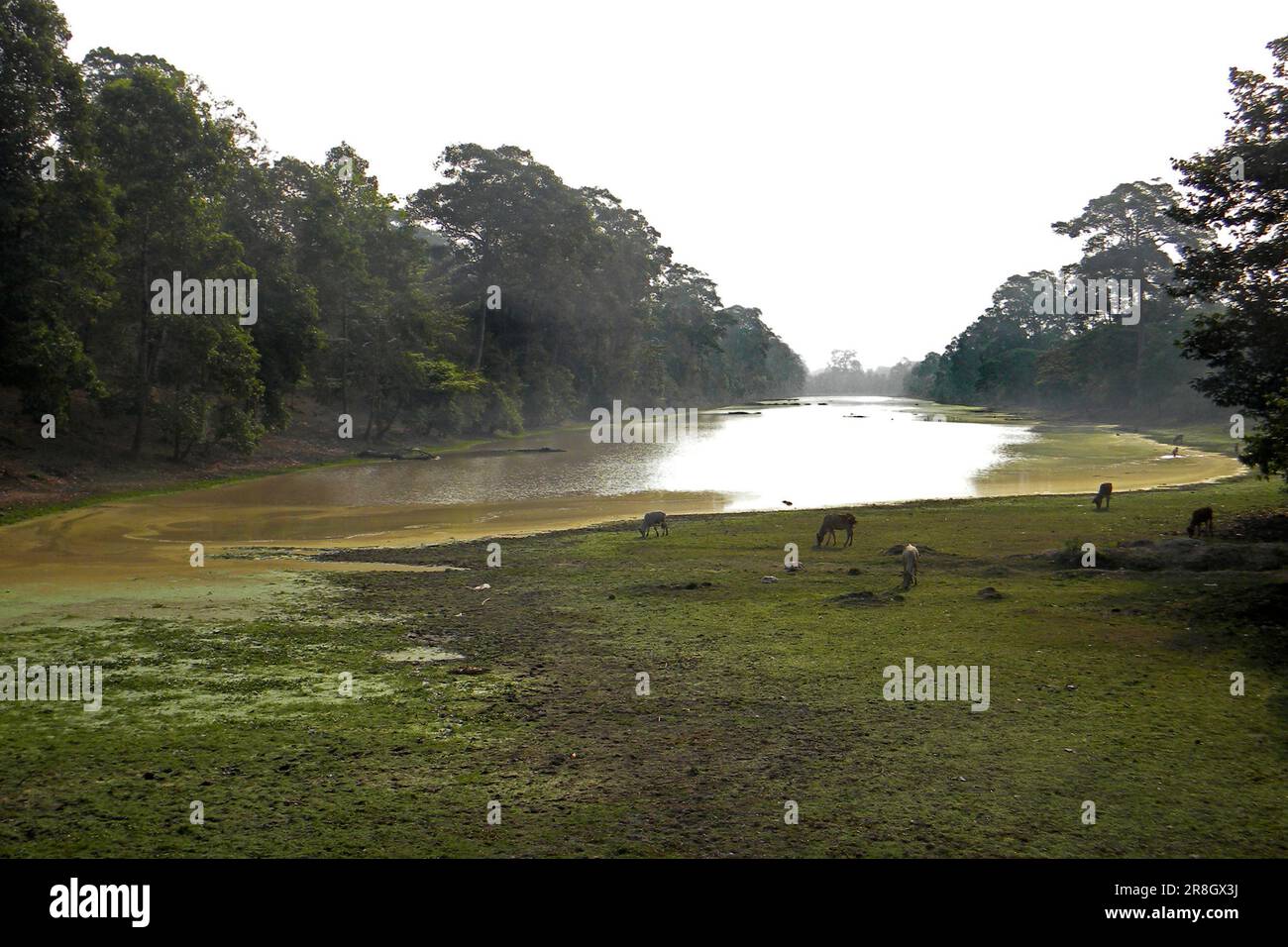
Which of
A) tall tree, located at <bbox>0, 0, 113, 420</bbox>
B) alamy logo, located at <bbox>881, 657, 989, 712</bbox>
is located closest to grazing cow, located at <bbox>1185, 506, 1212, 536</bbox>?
alamy logo, located at <bbox>881, 657, 989, 712</bbox>

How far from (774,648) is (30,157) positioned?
32115mm

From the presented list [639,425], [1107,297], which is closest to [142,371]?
[639,425]

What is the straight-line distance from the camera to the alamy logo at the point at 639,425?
74.9m

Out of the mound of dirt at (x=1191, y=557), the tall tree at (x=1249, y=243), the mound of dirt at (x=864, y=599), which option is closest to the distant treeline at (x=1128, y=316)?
the tall tree at (x=1249, y=243)

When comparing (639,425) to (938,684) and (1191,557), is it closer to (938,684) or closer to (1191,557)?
(1191,557)

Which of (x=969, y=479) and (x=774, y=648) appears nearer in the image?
(x=774, y=648)

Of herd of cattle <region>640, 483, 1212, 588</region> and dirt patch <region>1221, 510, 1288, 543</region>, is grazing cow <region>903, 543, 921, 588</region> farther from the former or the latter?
dirt patch <region>1221, 510, 1288, 543</region>

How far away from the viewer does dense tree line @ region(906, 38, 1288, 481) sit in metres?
21.3

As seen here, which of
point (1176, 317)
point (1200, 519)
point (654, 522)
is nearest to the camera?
point (1200, 519)

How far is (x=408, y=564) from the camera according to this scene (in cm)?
2077

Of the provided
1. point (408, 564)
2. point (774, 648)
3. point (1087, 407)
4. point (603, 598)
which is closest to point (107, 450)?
point (408, 564)
